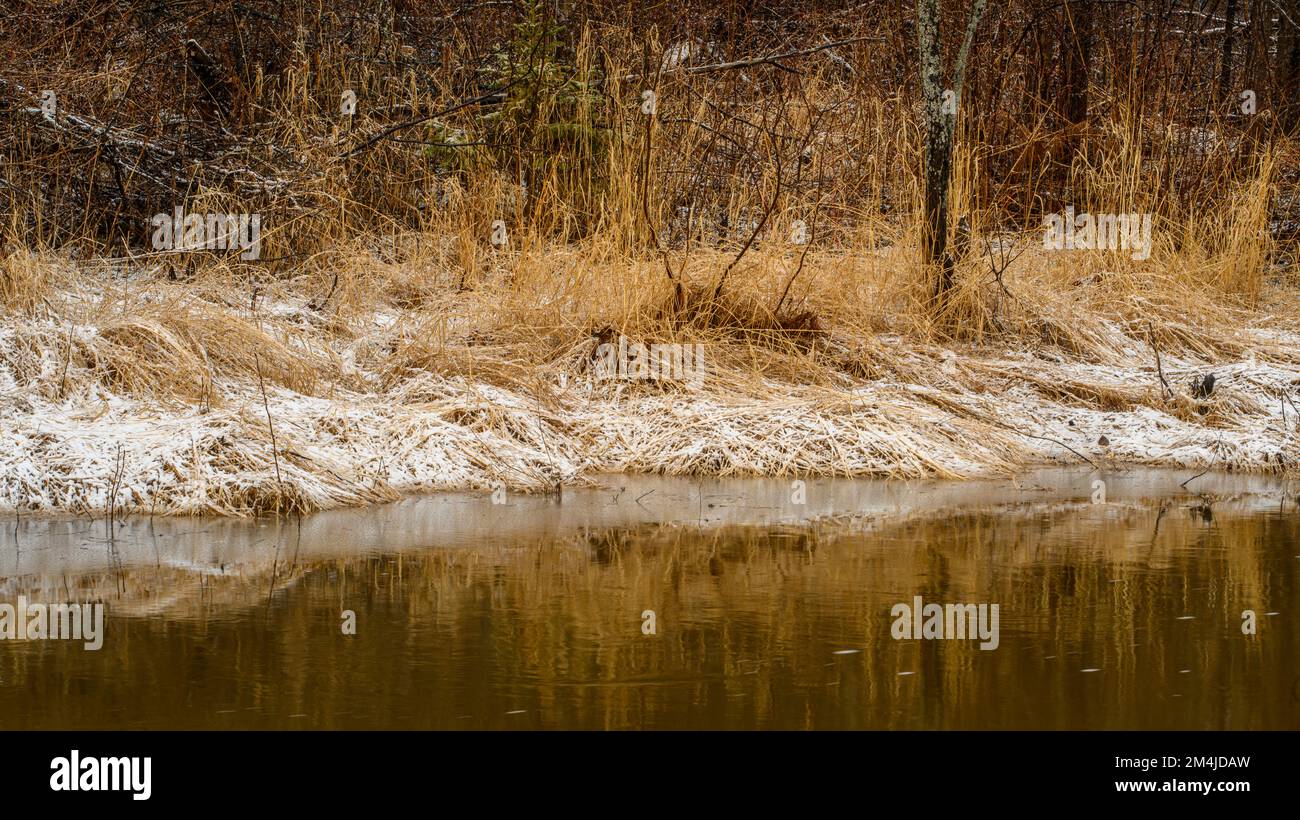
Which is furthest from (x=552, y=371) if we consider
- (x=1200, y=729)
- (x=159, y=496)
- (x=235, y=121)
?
(x=1200, y=729)

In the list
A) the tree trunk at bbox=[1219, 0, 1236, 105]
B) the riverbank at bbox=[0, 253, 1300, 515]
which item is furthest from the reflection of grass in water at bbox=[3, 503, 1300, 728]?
the tree trunk at bbox=[1219, 0, 1236, 105]

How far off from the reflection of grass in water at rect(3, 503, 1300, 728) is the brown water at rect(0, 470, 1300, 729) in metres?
0.01

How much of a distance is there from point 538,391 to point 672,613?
332cm

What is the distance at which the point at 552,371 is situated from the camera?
8.28 m

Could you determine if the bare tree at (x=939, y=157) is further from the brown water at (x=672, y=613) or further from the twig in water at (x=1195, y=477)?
the brown water at (x=672, y=613)

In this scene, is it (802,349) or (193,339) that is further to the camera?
(802,349)

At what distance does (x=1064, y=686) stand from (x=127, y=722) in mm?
2394

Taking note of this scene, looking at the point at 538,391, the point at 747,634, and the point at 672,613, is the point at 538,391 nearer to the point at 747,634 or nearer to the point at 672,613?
the point at 672,613

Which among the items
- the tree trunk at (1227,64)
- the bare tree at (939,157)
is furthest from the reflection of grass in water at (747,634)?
the tree trunk at (1227,64)

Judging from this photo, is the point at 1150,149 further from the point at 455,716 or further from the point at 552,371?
the point at 455,716

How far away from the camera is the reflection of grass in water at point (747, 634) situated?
3821mm

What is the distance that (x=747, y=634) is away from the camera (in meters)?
4.49

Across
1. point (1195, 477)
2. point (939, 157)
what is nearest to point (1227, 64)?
point (939, 157)

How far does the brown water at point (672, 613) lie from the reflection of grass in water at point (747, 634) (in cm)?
1
